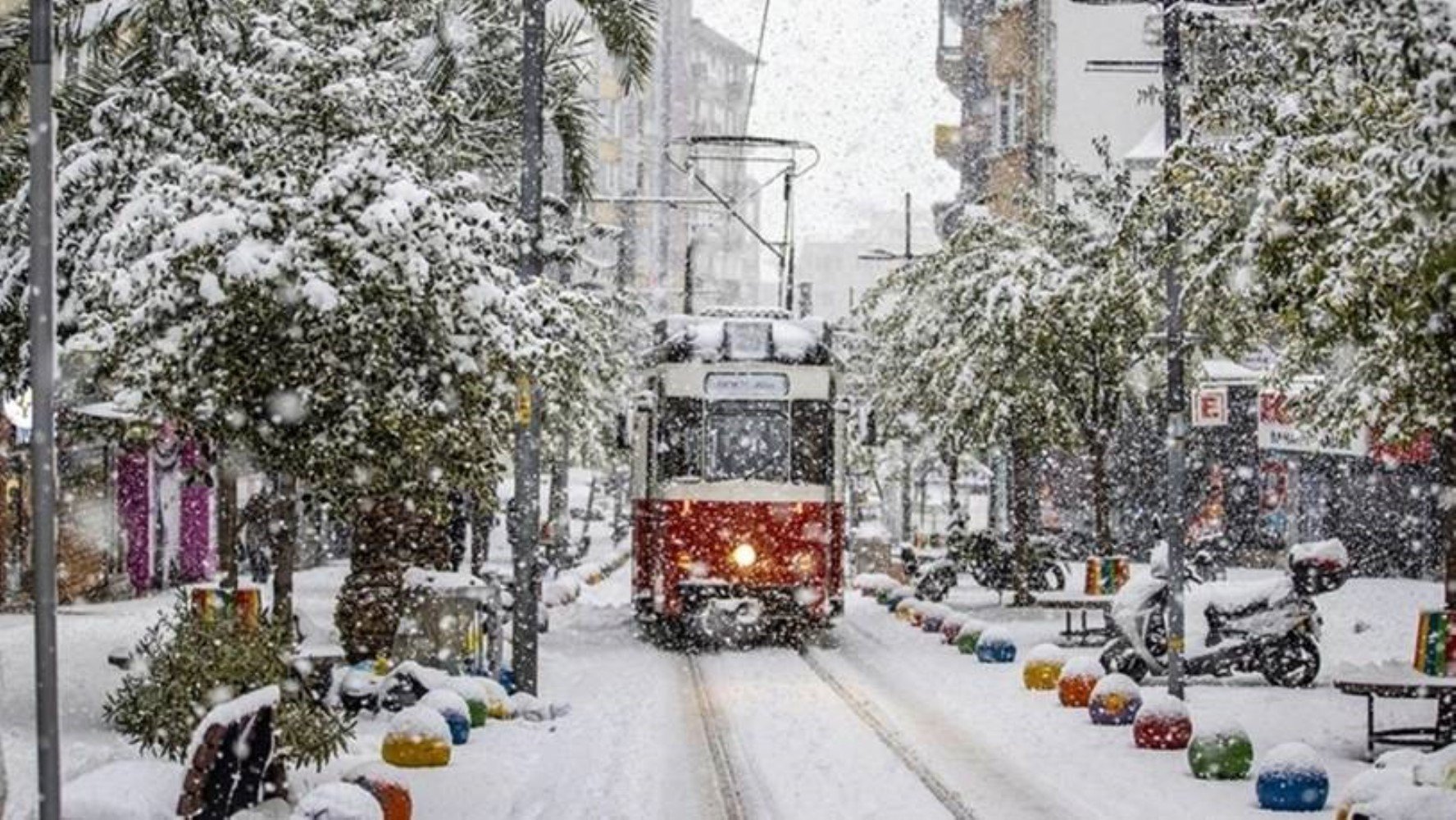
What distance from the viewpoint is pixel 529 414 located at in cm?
1900

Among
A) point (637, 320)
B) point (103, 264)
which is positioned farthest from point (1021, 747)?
point (637, 320)

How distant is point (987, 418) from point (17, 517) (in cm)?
1496

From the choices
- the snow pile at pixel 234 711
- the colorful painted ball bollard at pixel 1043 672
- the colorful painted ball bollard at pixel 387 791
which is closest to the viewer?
the snow pile at pixel 234 711

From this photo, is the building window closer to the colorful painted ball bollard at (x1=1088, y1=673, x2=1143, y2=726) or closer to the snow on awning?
the snow on awning

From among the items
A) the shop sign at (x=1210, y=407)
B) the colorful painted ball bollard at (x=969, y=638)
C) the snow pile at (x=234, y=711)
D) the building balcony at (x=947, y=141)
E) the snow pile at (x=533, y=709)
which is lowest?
the colorful painted ball bollard at (x=969, y=638)

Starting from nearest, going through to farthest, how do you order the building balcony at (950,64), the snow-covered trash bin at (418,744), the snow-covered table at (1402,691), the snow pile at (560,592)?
the snow-covered trash bin at (418,744) < the snow-covered table at (1402,691) < the snow pile at (560,592) < the building balcony at (950,64)

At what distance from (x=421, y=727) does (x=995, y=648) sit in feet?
34.6

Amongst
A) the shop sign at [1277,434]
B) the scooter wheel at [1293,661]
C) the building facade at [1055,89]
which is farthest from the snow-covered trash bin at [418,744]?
the building facade at [1055,89]

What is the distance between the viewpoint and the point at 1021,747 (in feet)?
55.0

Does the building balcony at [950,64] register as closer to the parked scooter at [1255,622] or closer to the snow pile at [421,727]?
the parked scooter at [1255,622]

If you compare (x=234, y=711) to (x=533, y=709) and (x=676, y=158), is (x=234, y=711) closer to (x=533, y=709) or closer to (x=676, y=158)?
(x=533, y=709)

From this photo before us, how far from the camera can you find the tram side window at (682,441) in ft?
84.2

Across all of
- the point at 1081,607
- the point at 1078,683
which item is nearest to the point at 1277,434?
the point at 1081,607

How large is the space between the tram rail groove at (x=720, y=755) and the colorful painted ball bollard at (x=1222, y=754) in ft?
10.6
